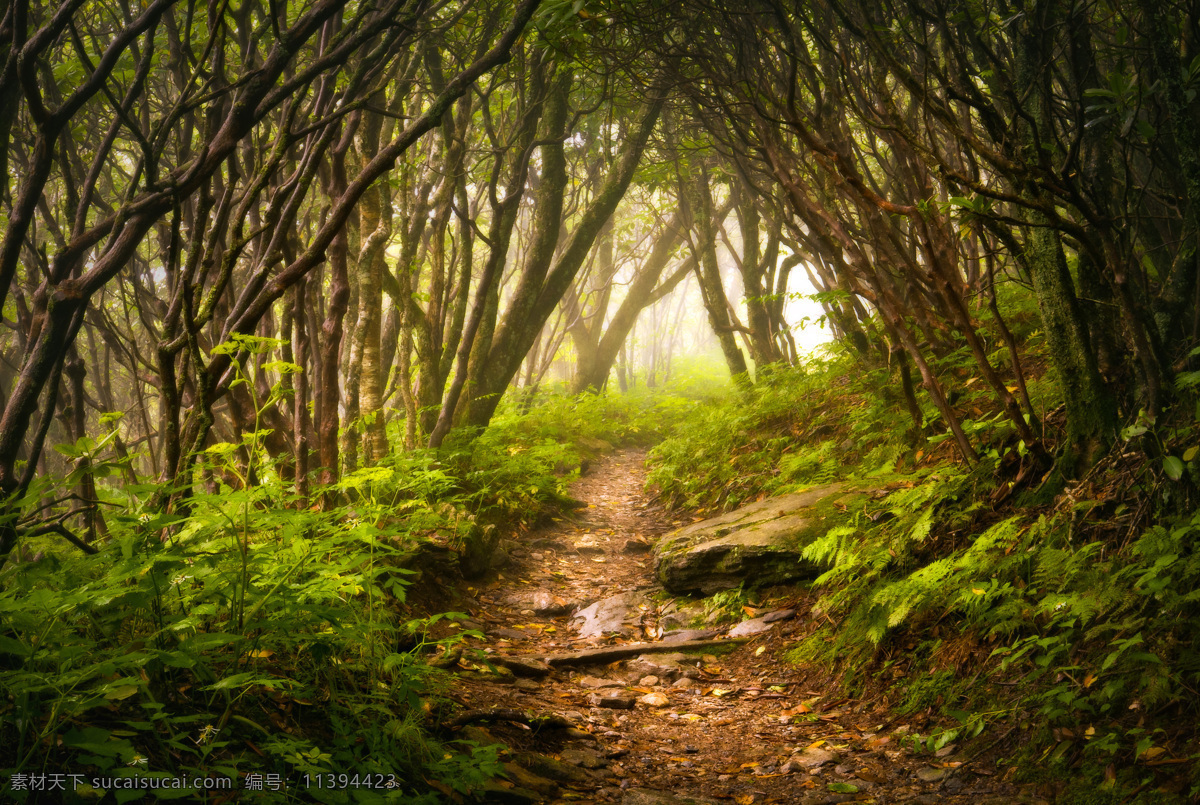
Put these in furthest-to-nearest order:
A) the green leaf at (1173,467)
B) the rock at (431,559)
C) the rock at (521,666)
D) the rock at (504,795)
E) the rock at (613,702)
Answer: the rock at (431,559), the rock at (521,666), the rock at (613,702), the green leaf at (1173,467), the rock at (504,795)

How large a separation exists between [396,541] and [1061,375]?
3.92m

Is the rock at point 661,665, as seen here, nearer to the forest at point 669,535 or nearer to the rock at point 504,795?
the forest at point 669,535

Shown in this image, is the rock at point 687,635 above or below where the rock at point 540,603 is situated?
below

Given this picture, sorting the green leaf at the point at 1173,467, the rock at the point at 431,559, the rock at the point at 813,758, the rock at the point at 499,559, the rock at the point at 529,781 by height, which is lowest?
the rock at the point at 813,758

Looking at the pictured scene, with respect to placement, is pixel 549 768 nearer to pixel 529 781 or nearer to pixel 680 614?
pixel 529 781

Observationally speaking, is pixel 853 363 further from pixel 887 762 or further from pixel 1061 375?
pixel 887 762

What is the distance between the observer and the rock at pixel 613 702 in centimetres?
341

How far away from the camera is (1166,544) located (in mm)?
2377

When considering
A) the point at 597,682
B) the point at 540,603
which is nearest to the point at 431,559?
the point at 540,603

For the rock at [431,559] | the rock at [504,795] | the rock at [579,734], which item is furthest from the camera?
the rock at [431,559]

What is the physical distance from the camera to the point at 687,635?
4.36m

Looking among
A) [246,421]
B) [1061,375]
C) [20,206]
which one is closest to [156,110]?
[246,421]

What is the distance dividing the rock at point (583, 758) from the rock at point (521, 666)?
85 centimetres

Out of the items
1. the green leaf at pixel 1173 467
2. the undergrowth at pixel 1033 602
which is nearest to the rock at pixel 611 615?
the undergrowth at pixel 1033 602
